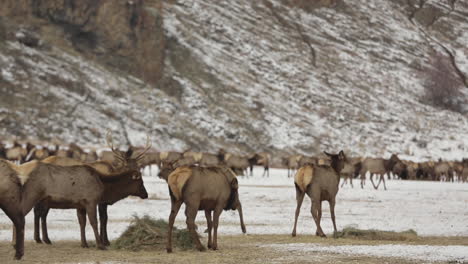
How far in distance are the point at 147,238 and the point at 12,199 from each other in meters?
3.00

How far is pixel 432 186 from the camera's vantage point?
38969 millimetres

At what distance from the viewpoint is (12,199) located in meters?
13.3

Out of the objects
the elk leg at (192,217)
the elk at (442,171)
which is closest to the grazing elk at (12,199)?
the elk leg at (192,217)

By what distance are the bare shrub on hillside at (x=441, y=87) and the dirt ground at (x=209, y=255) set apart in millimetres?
71179

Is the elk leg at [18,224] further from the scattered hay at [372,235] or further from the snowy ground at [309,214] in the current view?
the scattered hay at [372,235]

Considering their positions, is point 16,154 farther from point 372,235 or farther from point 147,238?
point 372,235

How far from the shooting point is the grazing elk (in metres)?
13.1

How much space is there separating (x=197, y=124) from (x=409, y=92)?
2707 cm

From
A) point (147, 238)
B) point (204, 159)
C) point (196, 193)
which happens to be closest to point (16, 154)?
point (204, 159)

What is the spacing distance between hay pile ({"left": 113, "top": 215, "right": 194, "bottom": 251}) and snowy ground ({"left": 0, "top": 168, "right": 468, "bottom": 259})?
1747 mm

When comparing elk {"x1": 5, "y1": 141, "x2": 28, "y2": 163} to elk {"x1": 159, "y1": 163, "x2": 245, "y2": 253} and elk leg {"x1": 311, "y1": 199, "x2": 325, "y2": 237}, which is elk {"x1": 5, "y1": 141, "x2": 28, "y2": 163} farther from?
elk {"x1": 159, "y1": 163, "x2": 245, "y2": 253}

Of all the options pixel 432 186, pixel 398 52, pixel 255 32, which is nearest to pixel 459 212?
pixel 432 186

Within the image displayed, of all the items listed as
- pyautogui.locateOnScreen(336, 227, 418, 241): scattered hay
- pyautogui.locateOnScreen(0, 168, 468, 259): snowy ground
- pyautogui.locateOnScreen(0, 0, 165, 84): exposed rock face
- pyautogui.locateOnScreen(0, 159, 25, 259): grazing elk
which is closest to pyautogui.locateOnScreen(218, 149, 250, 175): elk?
pyautogui.locateOnScreen(0, 168, 468, 259): snowy ground

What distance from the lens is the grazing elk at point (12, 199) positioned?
1309cm
